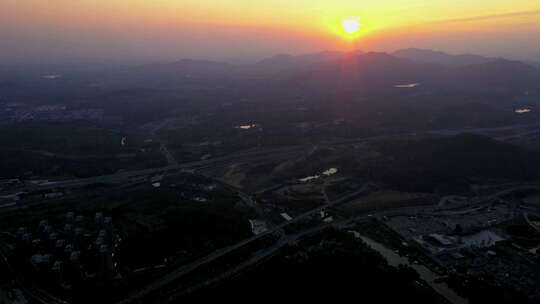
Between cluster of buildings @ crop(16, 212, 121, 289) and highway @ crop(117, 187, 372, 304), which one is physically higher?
cluster of buildings @ crop(16, 212, 121, 289)

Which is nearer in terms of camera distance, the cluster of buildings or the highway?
the highway

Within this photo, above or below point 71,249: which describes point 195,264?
below

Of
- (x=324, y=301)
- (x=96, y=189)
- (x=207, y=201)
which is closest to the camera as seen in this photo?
(x=324, y=301)

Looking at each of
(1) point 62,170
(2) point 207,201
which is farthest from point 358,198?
(1) point 62,170

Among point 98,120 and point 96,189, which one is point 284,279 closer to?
point 96,189

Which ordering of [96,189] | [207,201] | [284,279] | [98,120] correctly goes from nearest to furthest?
[284,279] → [207,201] → [96,189] → [98,120]

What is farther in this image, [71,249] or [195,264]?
[71,249]

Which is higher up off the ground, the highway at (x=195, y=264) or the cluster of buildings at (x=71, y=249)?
the cluster of buildings at (x=71, y=249)

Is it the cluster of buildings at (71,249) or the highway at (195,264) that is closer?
the highway at (195,264)
